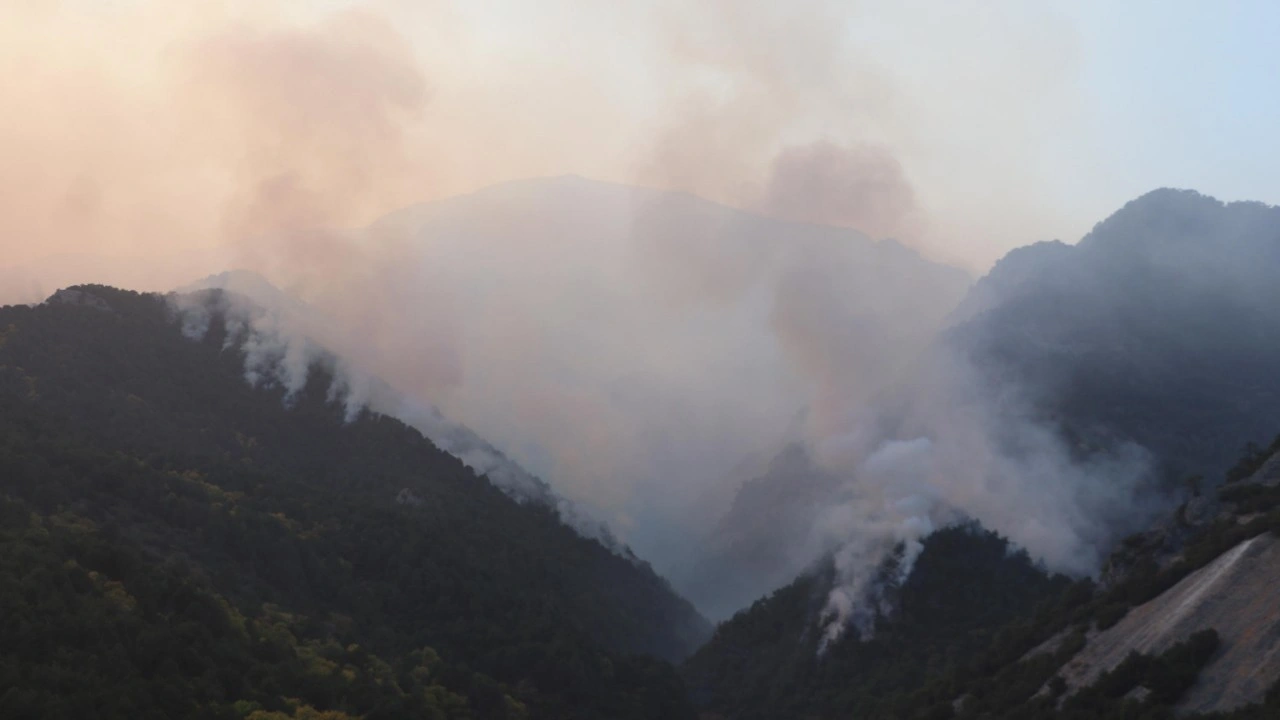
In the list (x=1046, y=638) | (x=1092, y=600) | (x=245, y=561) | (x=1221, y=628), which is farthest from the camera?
(x=245, y=561)

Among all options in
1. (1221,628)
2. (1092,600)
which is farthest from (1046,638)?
(1221,628)

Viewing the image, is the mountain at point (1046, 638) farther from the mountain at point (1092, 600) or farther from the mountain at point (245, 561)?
the mountain at point (245, 561)

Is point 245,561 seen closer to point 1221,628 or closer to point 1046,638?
point 1046,638

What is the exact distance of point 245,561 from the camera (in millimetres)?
Answer: 116812

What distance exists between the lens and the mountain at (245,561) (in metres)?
70.7

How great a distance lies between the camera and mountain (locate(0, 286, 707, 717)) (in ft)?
232

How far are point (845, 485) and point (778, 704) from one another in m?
56.2

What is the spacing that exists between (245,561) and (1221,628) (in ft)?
307

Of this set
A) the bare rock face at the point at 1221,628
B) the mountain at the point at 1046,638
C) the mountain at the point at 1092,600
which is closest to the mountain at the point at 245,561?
the mountain at the point at 1046,638

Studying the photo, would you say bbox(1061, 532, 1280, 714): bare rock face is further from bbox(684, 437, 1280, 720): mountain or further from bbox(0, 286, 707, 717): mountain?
bbox(0, 286, 707, 717): mountain

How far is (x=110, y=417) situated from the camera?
468 ft

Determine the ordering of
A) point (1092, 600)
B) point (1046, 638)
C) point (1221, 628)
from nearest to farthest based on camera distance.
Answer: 1. point (1221, 628)
2. point (1046, 638)
3. point (1092, 600)

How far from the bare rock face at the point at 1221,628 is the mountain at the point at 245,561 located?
55601mm

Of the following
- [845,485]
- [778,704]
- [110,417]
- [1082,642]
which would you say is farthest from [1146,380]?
[110,417]
